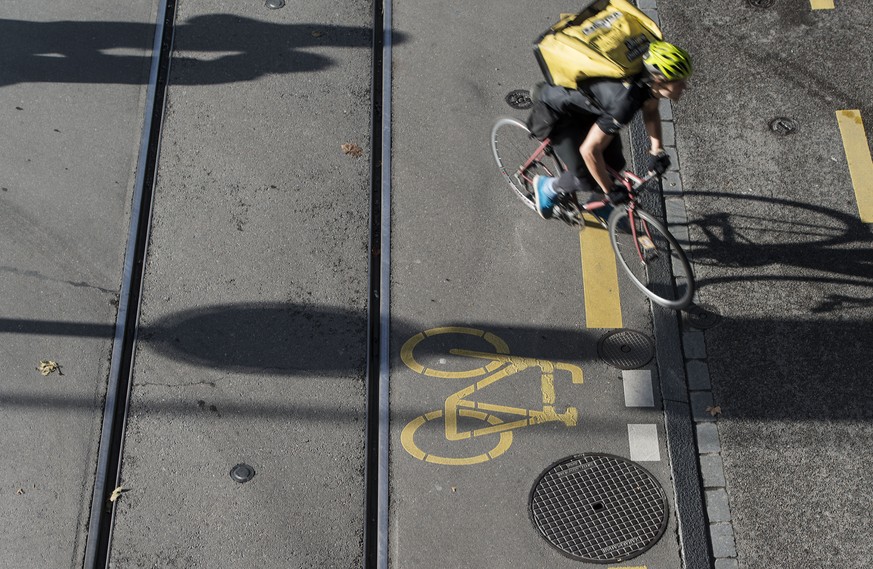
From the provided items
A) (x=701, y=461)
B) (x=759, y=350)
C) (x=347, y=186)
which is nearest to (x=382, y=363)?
(x=347, y=186)

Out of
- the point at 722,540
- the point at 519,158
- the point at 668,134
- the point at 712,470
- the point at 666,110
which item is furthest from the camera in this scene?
the point at 666,110

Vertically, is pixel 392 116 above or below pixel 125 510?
above

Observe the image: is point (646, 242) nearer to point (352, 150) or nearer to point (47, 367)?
point (352, 150)

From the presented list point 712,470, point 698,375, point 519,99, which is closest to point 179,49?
point 519,99

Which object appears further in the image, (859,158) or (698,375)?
(859,158)

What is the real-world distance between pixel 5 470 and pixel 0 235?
205 cm

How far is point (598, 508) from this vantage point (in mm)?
6027

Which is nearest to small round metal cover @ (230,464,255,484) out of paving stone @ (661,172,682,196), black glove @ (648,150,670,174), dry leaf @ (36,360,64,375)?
dry leaf @ (36,360,64,375)

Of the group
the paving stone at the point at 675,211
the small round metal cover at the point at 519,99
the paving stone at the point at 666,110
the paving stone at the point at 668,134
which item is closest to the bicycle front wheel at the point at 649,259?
the paving stone at the point at 675,211

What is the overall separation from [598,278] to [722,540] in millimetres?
2224

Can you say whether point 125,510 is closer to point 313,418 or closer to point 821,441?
point 313,418

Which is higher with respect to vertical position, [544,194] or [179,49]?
[179,49]

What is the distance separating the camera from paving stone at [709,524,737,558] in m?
5.89

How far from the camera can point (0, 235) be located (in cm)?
705
